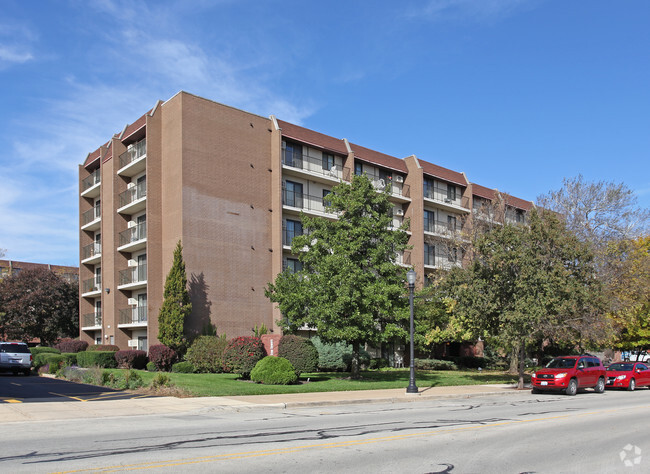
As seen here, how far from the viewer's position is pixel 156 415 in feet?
50.0

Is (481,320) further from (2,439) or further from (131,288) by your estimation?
(131,288)

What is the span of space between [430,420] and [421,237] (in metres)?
33.0

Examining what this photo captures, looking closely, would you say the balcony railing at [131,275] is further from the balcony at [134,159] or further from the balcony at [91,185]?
the balcony at [91,185]

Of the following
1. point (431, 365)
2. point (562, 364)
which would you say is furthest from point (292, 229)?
point (562, 364)

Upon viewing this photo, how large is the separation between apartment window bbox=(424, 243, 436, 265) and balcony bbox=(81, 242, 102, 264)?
25.3 metres

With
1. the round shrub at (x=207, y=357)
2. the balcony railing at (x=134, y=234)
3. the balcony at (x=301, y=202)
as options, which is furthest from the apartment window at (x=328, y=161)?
the round shrub at (x=207, y=357)

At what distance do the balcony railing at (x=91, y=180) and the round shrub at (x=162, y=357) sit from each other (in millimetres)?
18026

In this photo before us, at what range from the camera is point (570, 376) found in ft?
77.6

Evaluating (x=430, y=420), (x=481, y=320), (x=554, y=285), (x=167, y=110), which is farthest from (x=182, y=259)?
(x=430, y=420)

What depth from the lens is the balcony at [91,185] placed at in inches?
1720

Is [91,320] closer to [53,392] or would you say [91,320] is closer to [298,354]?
[53,392]

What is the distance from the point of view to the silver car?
1179 inches

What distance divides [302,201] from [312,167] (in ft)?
8.62

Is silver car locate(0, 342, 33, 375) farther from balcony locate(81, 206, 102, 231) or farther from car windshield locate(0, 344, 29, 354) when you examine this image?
balcony locate(81, 206, 102, 231)
